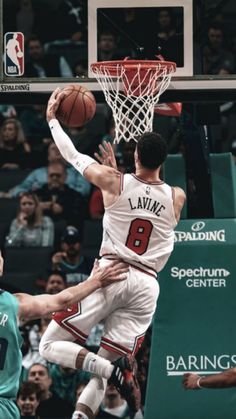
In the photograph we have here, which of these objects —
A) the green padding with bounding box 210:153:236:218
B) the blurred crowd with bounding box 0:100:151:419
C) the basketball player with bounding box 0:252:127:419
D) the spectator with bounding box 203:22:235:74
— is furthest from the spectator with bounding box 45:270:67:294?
the basketball player with bounding box 0:252:127:419

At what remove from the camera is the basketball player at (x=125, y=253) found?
9430 mm

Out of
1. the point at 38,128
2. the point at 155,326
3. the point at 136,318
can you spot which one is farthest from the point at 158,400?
the point at 38,128

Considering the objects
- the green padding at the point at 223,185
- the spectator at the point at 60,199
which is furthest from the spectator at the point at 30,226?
the green padding at the point at 223,185

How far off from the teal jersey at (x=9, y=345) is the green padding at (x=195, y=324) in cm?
298

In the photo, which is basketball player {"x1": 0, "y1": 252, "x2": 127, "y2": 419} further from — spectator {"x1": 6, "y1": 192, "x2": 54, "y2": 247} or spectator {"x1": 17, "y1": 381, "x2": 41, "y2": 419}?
spectator {"x1": 6, "y1": 192, "x2": 54, "y2": 247}

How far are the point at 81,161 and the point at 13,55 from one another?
4.55 ft

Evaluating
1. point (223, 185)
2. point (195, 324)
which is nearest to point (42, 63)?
point (223, 185)

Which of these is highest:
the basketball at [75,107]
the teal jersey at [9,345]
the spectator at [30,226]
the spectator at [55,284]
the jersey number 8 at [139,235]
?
the basketball at [75,107]

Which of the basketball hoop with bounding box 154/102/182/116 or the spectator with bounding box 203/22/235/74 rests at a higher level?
the spectator with bounding box 203/22/235/74

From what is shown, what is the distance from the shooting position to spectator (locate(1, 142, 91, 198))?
1481 cm

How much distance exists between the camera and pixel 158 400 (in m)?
10.9

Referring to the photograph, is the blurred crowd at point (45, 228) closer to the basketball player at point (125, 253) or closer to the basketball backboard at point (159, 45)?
the basketball player at point (125, 253)

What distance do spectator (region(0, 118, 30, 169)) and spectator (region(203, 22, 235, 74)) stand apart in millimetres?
2529

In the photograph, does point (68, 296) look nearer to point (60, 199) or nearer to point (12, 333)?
point (12, 333)
